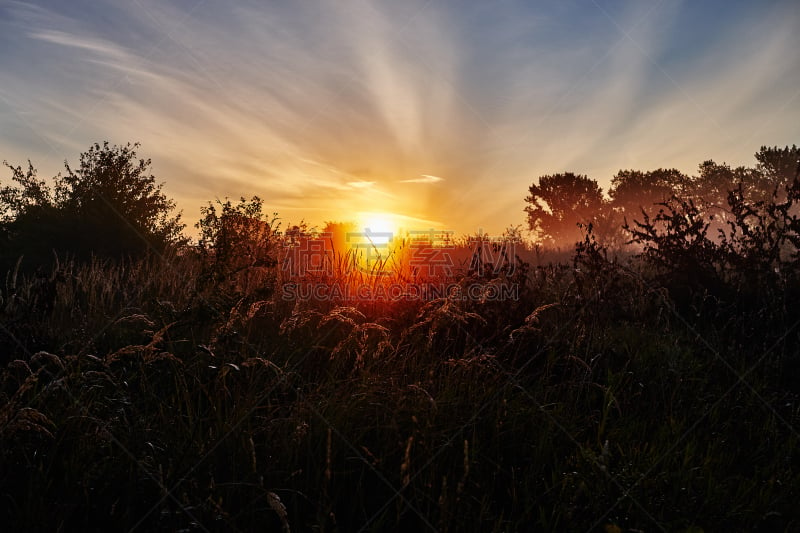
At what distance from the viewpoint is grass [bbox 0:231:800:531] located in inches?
83.1

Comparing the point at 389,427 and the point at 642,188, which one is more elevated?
the point at 642,188

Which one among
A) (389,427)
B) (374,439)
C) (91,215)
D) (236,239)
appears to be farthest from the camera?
(91,215)

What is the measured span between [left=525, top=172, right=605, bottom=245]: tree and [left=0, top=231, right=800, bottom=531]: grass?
37.6 meters

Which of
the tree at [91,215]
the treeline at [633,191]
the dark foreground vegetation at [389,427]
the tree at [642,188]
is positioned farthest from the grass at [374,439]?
the tree at [642,188]

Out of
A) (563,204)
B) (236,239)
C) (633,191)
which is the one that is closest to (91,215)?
(236,239)

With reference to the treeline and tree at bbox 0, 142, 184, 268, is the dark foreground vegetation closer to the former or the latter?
tree at bbox 0, 142, 184, 268

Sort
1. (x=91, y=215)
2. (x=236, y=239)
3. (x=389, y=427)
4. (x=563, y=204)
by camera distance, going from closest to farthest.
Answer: (x=389, y=427), (x=236, y=239), (x=91, y=215), (x=563, y=204)

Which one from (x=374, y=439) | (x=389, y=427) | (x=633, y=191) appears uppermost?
(x=633, y=191)

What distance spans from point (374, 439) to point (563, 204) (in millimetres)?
40492

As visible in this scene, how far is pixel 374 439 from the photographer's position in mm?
2646

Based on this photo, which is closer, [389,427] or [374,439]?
[389,427]

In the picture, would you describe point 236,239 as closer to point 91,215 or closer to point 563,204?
point 91,215

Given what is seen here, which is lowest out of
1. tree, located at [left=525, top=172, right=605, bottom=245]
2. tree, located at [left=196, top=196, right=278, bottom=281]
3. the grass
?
the grass

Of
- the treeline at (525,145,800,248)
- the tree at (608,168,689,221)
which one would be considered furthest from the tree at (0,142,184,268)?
the tree at (608,168,689,221)
